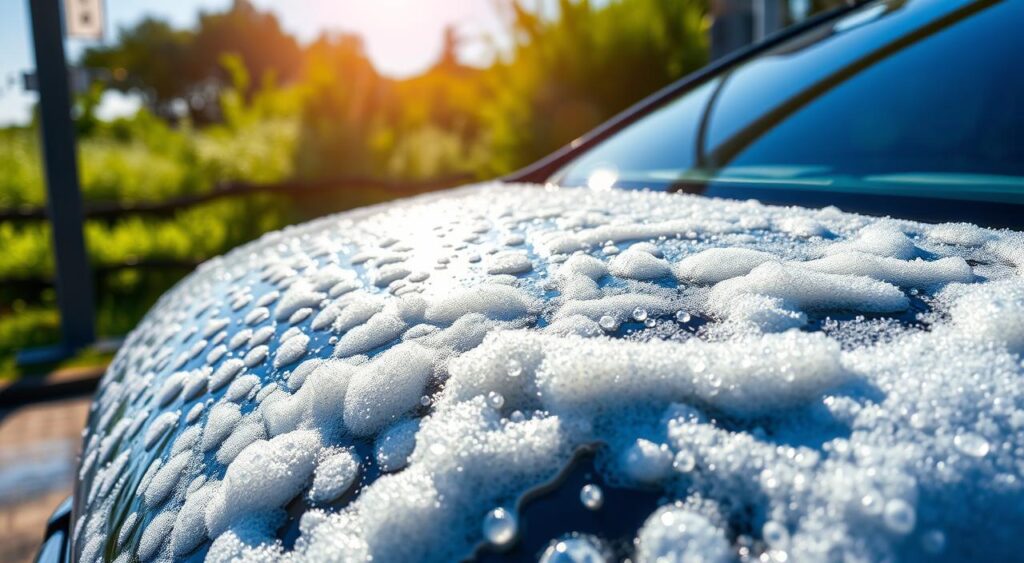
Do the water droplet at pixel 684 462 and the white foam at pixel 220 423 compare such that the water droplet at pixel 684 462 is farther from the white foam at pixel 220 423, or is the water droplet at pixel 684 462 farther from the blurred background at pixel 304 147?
the blurred background at pixel 304 147

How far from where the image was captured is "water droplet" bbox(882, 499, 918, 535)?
0.42 meters

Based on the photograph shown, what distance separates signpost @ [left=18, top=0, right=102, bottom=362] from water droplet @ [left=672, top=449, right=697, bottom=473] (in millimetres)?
5950

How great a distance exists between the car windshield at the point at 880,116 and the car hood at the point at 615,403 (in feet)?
Answer: 1.22

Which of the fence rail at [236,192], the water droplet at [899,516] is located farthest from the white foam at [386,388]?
the fence rail at [236,192]

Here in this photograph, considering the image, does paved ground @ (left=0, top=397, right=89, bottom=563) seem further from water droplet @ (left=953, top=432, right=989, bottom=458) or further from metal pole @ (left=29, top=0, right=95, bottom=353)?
water droplet @ (left=953, top=432, right=989, bottom=458)

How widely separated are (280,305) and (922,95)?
1158mm

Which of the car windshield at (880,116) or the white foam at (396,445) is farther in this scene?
the car windshield at (880,116)

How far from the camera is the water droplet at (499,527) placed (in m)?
0.47

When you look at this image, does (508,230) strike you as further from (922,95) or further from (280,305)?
(922,95)

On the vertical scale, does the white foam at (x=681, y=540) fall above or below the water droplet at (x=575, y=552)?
above

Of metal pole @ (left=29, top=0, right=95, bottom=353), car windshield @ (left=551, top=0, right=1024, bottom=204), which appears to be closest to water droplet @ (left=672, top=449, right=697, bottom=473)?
car windshield @ (left=551, top=0, right=1024, bottom=204)

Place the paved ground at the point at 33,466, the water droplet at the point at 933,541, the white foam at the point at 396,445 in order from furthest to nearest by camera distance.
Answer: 1. the paved ground at the point at 33,466
2. the white foam at the point at 396,445
3. the water droplet at the point at 933,541

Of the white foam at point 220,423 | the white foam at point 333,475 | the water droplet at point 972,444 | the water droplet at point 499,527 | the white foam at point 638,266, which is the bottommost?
the white foam at point 220,423

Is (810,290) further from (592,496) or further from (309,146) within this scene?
(309,146)
